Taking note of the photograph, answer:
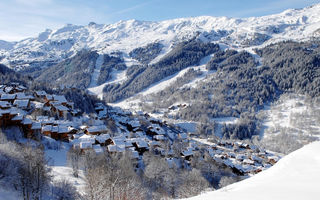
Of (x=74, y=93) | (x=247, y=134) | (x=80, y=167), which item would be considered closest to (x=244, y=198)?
(x=80, y=167)

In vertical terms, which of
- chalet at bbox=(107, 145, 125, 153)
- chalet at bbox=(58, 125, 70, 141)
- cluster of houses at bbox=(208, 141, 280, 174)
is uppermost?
chalet at bbox=(58, 125, 70, 141)

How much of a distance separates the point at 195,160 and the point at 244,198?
40.3 meters

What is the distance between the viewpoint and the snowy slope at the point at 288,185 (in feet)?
30.1

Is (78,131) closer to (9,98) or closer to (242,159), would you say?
(9,98)

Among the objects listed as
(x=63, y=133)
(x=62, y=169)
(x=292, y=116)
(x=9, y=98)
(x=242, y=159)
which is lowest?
(x=242, y=159)

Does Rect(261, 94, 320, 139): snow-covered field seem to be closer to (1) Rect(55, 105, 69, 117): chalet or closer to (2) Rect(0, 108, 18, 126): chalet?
(1) Rect(55, 105, 69, 117): chalet

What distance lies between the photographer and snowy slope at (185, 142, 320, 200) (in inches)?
361

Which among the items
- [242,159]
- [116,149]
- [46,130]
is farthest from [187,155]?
[46,130]

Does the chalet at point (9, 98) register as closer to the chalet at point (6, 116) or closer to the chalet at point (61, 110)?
the chalet at point (61, 110)

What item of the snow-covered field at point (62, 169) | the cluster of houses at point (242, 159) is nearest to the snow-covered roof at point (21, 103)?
the snow-covered field at point (62, 169)

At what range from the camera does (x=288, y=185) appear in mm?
10367

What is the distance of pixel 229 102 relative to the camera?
16825 cm

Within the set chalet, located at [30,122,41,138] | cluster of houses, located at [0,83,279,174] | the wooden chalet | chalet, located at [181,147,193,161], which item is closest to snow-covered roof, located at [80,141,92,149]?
cluster of houses, located at [0,83,279,174]

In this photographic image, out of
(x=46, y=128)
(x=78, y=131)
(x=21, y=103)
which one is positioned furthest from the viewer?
(x=21, y=103)
